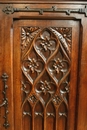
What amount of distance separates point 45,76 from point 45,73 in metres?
0.01

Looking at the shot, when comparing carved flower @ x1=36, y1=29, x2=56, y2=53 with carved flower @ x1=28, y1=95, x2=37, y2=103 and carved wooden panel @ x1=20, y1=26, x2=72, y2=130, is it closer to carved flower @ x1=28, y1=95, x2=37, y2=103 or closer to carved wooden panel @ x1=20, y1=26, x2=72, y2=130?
carved wooden panel @ x1=20, y1=26, x2=72, y2=130

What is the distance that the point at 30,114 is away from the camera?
892 millimetres

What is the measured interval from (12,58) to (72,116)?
1.28ft

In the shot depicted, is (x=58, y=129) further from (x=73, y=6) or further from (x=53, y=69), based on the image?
(x=73, y=6)

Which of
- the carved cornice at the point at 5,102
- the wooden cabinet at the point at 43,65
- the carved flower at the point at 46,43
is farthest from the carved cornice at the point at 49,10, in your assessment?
the carved cornice at the point at 5,102

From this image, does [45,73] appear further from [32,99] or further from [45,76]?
[32,99]

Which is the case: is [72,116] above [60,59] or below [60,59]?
below

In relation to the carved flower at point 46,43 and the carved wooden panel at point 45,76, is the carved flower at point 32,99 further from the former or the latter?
the carved flower at point 46,43

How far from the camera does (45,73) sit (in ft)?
2.79

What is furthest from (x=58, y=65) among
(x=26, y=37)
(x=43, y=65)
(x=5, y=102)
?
(x=5, y=102)

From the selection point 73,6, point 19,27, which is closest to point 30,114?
point 19,27

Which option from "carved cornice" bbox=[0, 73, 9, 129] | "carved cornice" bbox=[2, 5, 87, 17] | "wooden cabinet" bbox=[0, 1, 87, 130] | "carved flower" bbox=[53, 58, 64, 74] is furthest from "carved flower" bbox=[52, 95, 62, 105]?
"carved cornice" bbox=[2, 5, 87, 17]

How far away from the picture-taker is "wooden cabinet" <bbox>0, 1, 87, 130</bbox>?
0.78 metres

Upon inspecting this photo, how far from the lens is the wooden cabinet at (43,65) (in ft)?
2.57
